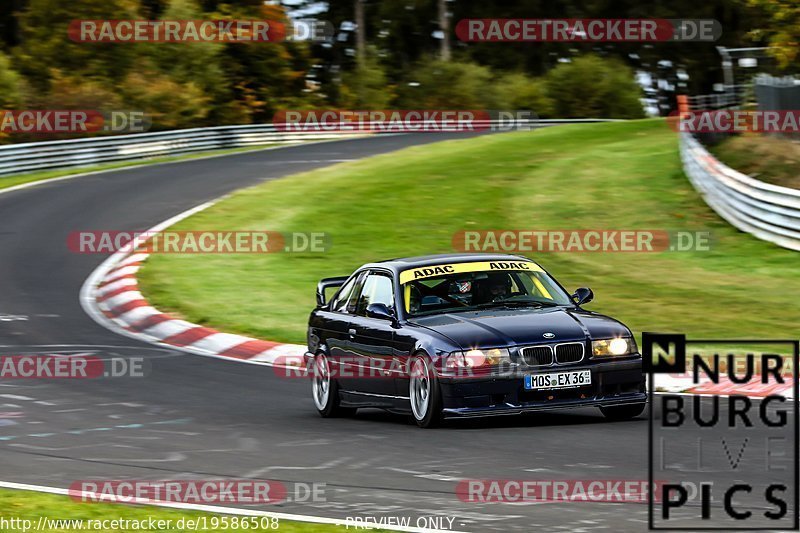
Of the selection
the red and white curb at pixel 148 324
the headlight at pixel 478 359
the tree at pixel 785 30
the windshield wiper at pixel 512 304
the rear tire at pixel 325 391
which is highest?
the tree at pixel 785 30

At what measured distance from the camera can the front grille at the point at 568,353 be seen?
31.7 feet

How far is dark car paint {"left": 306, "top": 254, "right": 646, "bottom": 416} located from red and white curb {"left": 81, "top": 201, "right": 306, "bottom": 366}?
340 centimetres

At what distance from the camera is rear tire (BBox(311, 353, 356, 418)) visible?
37.1 feet

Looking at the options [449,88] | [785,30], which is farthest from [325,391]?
[449,88]

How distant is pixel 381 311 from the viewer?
1068 cm

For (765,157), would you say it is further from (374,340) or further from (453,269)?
(374,340)

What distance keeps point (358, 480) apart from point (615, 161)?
85.1 feet

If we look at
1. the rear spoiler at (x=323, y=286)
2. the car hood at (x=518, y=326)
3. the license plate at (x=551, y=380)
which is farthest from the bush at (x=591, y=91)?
the license plate at (x=551, y=380)

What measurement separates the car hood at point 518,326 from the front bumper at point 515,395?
0.80ft

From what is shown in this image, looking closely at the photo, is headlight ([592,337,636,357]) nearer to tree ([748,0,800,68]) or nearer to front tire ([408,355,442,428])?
front tire ([408,355,442,428])

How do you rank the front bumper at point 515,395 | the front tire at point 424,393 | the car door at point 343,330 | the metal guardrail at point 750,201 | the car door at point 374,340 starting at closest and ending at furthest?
the front bumper at point 515,395, the front tire at point 424,393, the car door at point 374,340, the car door at point 343,330, the metal guardrail at point 750,201

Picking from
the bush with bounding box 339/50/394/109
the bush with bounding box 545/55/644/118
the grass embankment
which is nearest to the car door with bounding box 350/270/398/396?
the grass embankment

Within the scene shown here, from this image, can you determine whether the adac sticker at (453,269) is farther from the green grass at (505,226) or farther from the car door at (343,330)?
the green grass at (505,226)

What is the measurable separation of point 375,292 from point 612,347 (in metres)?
2.32
